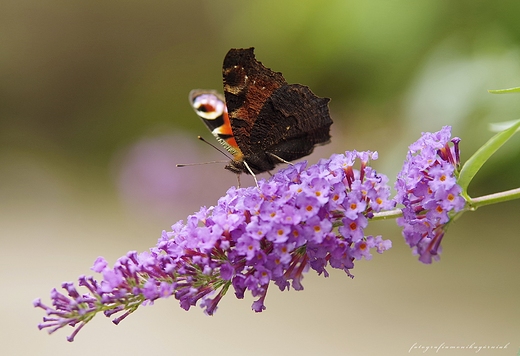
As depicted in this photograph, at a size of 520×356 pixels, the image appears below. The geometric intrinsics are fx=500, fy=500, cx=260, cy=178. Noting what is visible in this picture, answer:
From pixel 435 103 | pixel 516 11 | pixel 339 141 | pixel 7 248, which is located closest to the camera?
pixel 435 103

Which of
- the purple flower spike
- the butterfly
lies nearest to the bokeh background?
the butterfly

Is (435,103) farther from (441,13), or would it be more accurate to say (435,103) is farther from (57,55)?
(57,55)

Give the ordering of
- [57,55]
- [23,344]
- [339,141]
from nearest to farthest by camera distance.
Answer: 1. [23,344]
2. [339,141]
3. [57,55]

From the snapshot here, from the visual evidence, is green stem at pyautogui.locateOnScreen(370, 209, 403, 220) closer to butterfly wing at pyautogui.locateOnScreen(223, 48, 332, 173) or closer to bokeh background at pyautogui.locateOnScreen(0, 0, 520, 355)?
butterfly wing at pyautogui.locateOnScreen(223, 48, 332, 173)

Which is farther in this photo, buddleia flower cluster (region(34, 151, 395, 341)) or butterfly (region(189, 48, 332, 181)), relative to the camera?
butterfly (region(189, 48, 332, 181))

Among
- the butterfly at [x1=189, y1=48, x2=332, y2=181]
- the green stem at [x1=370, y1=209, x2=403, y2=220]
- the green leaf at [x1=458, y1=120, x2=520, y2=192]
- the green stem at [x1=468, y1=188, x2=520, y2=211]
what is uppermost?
the butterfly at [x1=189, y1=48, x2=332, y2=181]

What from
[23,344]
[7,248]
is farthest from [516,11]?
[7,248]

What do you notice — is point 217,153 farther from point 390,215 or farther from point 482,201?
point 482,201
